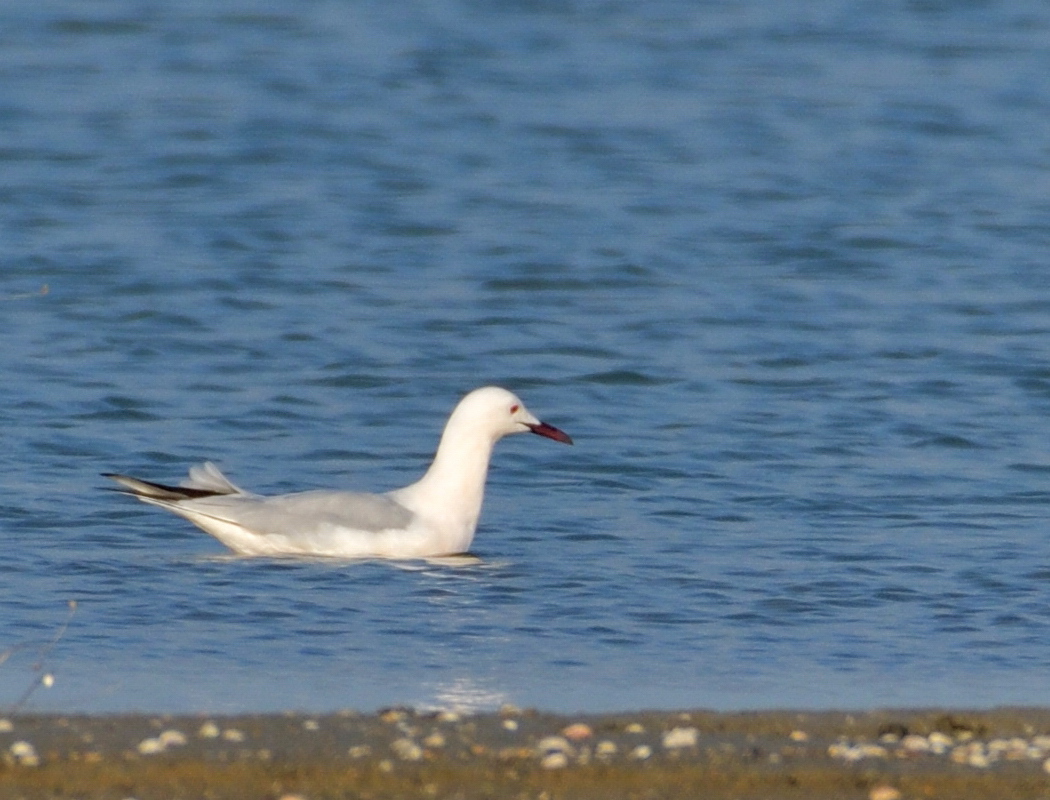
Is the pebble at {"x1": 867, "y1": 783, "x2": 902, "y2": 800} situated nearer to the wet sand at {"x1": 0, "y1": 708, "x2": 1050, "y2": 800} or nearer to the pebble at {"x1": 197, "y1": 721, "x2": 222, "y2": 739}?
the wet sand at {"x1": 0, "y1": 708, "x2": 1050, "y2": 800}

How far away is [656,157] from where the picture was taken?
20.4 meters

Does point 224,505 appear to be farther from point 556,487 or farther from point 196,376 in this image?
point 196,376

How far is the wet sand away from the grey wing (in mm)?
3003

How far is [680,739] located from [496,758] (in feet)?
1.84

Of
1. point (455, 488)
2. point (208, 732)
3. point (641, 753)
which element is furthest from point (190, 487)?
point (641, 753)

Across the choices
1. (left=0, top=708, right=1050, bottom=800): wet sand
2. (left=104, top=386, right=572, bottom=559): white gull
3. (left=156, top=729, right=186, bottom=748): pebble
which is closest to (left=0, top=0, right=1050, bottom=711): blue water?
(left=104, top=386, right=572, bottom=559): white gull

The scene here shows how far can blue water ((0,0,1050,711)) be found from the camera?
25.2 feet

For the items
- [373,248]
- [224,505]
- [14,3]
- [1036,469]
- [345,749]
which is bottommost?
[345,749]

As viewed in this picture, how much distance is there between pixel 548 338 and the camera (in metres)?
14.3

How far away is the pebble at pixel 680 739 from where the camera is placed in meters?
5.82

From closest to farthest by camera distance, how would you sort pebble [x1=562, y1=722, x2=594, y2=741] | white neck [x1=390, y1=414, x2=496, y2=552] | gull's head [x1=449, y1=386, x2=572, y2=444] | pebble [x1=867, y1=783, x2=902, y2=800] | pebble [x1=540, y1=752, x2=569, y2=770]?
1. pebble [x1=867, y1=783, x2=902, y2=800]
2. pebble [x1=540, y1=752, x2=569, y2=770]
3. pebble [x1=562, y1=722, x2=594, y2=741]
4. white neck [x1=390, y1=414, x2=496, y2=552]
5. gull's head [x1=449, y1=386, x2=572, y2=444]

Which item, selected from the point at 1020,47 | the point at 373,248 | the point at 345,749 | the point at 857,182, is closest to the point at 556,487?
the point at 345,749

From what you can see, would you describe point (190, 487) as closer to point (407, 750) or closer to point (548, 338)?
point (407, 750)

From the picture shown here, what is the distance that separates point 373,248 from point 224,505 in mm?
7687
